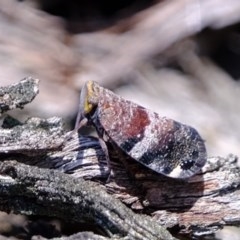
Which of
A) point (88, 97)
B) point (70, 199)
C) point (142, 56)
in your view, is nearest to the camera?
point (70, 199)

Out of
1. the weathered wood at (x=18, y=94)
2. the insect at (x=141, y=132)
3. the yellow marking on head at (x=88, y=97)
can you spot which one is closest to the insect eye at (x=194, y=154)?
the insect at (x=141, y=132)

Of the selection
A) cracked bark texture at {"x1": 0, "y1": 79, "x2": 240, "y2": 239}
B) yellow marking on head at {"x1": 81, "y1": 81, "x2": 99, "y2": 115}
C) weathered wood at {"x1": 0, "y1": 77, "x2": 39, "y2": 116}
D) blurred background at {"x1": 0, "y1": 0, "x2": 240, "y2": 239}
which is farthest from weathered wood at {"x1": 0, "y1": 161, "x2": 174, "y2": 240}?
blurred background at {"x1": 0, "y1": 0, "x2": 240, "y2": 239}

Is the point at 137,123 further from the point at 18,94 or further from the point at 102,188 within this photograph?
the point at 18,94

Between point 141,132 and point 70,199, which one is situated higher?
point 141,132

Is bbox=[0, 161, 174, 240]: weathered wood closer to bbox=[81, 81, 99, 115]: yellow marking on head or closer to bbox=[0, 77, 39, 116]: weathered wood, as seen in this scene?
bbox=[0, 77, 39, 116]: weathered wood

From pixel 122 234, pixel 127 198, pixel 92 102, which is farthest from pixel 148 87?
pixel 122 234

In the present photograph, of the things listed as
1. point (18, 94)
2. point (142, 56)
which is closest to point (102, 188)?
point (18, 94)

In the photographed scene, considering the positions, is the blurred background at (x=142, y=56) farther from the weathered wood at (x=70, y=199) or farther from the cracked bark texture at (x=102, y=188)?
the weathered wood at (x=70, y=199)
